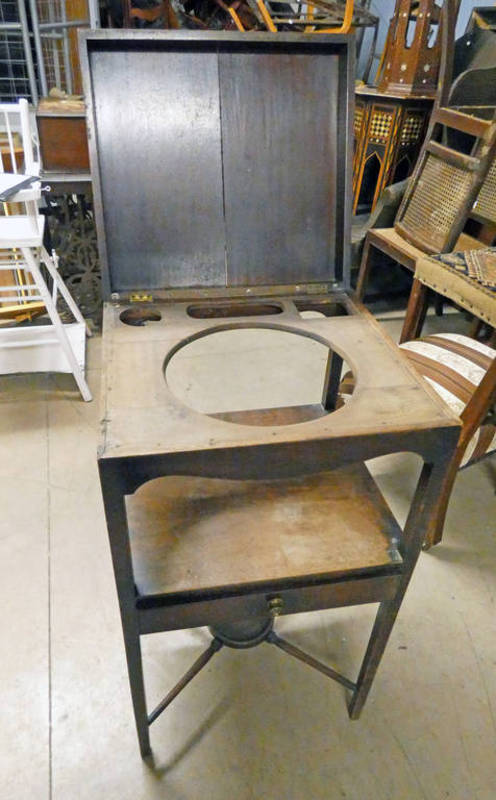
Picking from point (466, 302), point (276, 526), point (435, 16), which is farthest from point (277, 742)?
point (435, 16)

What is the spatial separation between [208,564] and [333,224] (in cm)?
69

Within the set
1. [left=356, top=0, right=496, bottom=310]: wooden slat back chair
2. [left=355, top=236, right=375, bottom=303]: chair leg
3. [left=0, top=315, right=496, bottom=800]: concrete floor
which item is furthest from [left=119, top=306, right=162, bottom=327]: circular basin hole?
[left=355, top=236, right=375, bottom=303]: chair leg

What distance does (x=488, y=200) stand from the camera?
2.33m

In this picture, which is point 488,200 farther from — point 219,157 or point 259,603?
point 259,603

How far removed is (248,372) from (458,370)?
1000 millimetres

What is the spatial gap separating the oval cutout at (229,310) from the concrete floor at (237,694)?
76cm

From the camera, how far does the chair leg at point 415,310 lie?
67.2 inches

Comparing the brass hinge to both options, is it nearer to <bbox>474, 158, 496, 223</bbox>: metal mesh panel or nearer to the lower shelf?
the lower shelf

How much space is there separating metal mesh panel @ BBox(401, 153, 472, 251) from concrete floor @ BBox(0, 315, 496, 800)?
112 cm

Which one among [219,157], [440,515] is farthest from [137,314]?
[440,515]

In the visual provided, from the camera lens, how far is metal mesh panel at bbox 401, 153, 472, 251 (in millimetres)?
2045


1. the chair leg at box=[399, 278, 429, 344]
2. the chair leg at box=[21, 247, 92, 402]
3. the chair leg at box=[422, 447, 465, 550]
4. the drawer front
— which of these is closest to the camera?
the drawer front

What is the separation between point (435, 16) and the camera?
2547 millimetres

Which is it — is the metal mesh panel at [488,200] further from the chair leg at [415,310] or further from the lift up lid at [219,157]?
the lift up lid at [219,157]
